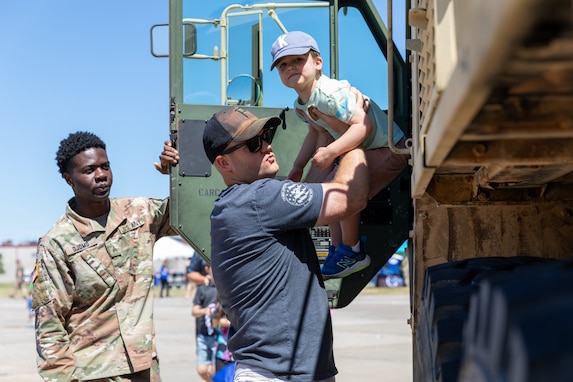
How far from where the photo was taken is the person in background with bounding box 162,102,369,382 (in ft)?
11.2

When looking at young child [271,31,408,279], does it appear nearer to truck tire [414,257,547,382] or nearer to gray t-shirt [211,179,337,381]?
gray t-shirt [211,179,337,381]

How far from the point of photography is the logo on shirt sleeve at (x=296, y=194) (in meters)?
3.39

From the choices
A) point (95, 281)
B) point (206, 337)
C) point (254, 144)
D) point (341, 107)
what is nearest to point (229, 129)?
point (254, 144)

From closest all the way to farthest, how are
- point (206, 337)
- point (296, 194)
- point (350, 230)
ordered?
point (296, 194) < point (350, 230) < point (206, 337)

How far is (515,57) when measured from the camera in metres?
1.43

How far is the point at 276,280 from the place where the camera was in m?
3.50

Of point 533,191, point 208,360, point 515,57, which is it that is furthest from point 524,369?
point 208,360

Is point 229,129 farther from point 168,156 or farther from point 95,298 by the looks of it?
point 95,298

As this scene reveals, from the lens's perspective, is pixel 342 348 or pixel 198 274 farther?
pixel 342 348

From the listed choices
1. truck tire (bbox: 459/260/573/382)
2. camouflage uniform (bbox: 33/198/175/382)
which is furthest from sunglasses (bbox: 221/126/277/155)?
truck tire (bbox: 459/260/573/382)

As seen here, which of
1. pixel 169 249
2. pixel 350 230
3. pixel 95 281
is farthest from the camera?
pixel 169 249

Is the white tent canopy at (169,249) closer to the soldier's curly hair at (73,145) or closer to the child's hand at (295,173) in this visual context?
the soldier's curly hair at (73,145)

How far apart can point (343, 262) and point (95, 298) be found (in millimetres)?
1634

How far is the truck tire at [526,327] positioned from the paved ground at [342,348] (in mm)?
8721
